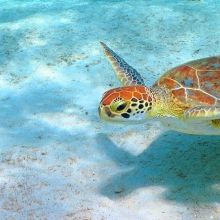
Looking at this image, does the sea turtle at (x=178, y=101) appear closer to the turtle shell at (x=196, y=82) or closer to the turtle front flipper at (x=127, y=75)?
the turtle shell at (x=196, y=82)

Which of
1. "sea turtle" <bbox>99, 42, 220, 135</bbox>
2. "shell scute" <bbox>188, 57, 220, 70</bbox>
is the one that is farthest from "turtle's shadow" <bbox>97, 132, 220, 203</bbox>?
"shell scute" <bbox>188, 57, 220, 70</bbox>

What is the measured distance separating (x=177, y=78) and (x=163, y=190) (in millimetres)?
971

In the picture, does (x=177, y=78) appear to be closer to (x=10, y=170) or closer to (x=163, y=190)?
(x=163, y=190)

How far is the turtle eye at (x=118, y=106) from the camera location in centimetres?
253

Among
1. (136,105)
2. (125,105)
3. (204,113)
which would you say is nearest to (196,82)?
(204,113)

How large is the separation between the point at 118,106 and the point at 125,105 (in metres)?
0.06

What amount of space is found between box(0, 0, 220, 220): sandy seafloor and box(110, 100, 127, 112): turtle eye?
831 millimetres

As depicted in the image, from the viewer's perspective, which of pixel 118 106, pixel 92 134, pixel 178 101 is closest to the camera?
pixel 118 106

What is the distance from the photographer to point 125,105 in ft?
8.38

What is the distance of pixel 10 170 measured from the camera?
3252mm

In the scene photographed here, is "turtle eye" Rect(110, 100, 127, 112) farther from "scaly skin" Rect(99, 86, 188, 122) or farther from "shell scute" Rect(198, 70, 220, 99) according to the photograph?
"shell scute" Rect(198, 70, 220, 99)

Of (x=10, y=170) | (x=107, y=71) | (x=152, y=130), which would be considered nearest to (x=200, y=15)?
(x=107, y=71)

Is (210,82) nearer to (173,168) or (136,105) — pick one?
(136,105)

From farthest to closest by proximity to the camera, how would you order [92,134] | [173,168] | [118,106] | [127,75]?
1. [92,134]
2. [127,75]
3. [173,168]
4. [118,106]
